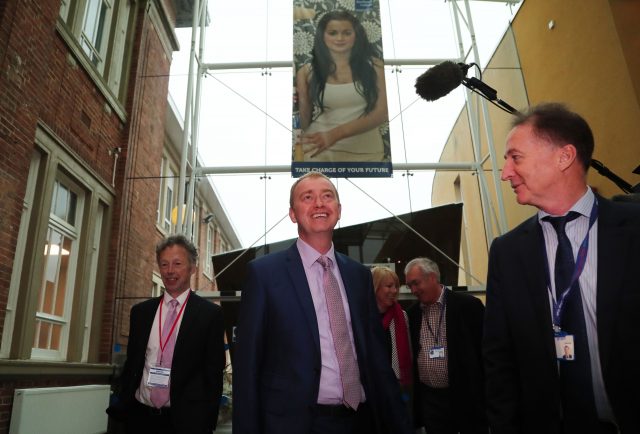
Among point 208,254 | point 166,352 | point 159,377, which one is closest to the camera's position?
point 159,377

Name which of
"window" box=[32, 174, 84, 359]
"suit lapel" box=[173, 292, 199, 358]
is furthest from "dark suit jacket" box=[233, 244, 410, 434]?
"window" box=[32, 174, 84, 359]

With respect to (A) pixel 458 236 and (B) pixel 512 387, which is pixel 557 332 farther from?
(A) pixel 458 236

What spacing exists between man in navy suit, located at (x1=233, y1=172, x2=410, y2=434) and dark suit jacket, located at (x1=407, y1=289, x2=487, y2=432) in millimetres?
1501

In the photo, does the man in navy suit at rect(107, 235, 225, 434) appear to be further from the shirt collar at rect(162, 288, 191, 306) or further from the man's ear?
the man's ear

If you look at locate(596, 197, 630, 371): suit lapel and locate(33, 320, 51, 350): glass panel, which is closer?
locate(596, 197, 630, 371): suit lapel

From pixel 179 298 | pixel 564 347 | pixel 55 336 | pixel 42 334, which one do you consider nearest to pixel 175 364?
pixel 179 298

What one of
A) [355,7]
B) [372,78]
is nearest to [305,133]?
[372,78]

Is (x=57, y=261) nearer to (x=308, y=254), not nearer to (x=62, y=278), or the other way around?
(x=62, y=278)

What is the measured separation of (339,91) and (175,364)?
406 cm

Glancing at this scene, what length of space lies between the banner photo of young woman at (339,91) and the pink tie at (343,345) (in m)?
3.69

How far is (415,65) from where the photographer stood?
7.32 m

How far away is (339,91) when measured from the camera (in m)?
5.61

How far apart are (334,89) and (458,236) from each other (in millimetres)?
2407

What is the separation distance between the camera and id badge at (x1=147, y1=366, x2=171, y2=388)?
2.41 meters
